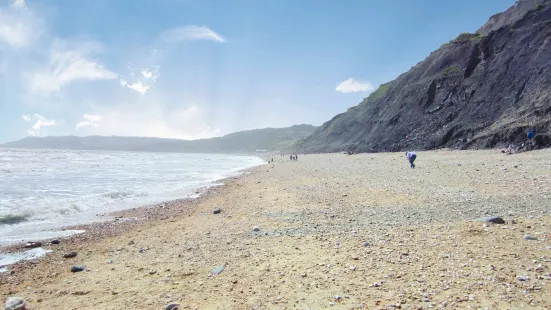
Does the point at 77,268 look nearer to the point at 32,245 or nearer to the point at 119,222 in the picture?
the point at 32,245

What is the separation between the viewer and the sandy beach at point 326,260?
473 cm

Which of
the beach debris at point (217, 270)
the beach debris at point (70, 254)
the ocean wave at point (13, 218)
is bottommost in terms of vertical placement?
the ocean wave at point (13, 218)

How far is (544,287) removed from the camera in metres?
4.38

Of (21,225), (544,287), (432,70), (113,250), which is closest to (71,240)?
(113,250)

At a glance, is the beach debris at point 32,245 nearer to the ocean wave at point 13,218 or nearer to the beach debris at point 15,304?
the beach debris at point 15,304

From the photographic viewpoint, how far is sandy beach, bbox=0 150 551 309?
4.73 meters

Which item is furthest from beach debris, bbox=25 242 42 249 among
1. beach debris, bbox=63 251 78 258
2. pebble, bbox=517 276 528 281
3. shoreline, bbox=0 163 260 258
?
pebble, bbox=517 276 528 281

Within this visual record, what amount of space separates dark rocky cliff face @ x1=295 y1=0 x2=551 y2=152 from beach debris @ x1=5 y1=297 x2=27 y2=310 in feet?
100

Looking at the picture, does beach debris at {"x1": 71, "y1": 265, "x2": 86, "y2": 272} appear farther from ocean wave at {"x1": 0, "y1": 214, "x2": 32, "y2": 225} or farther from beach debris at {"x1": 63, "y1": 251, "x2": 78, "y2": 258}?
ocean wave at {"x1": 0, "y1": 214, "x2": 32, "y2": 225}

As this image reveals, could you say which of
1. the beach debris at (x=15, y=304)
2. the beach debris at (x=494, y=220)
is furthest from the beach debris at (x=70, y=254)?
the beach debris at (x=494, y=220)

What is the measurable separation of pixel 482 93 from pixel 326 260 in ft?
158

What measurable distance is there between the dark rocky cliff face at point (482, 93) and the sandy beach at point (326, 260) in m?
21.8

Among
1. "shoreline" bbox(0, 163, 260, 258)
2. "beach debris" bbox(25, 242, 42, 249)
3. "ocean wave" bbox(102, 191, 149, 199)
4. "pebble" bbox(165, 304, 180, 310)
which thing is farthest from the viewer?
"ocean wave" bbox(102, 191, 149, 199)

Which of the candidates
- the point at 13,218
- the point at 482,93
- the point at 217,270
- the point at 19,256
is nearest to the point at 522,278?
the point at 217,270
